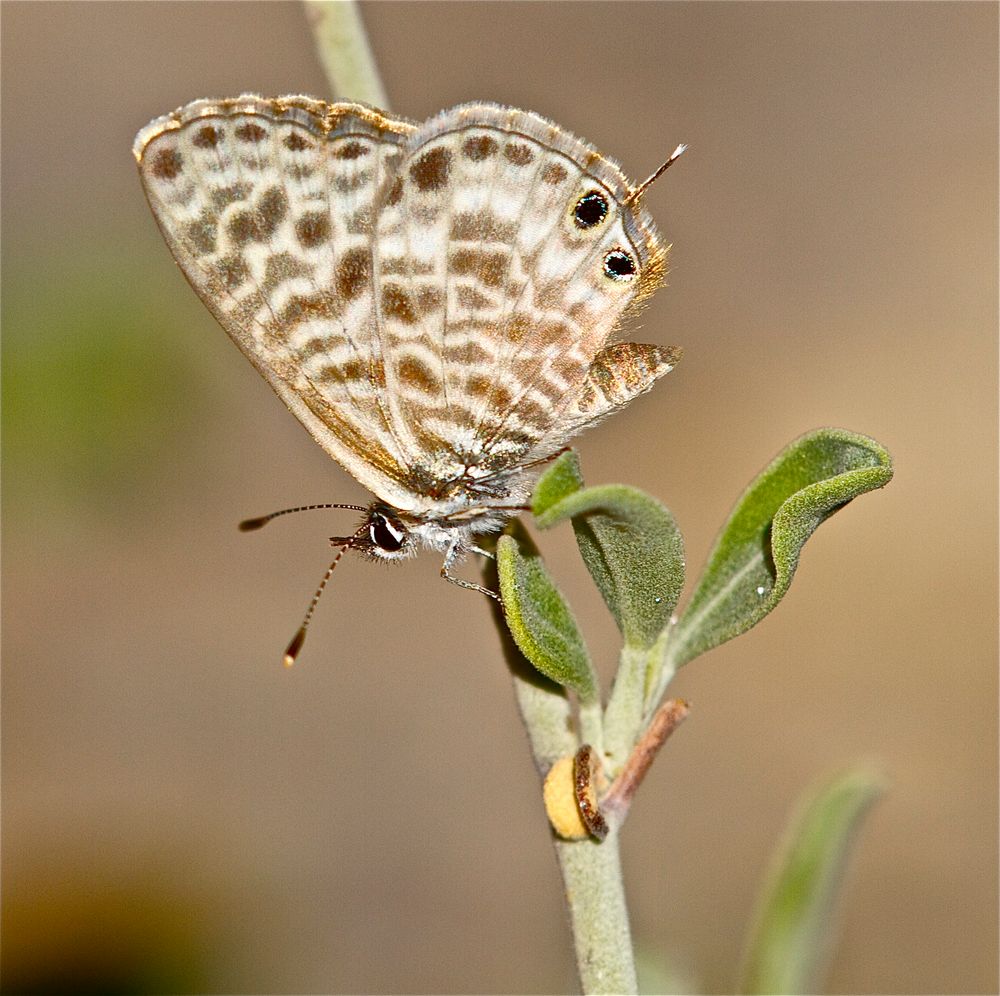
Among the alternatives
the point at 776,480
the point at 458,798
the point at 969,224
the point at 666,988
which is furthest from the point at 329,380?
the point at 969,224

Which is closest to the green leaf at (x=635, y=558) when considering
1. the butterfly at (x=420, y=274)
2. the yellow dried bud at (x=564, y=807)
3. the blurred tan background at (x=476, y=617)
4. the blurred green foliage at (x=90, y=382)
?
the yellow dried bud at (x=564, y=807)

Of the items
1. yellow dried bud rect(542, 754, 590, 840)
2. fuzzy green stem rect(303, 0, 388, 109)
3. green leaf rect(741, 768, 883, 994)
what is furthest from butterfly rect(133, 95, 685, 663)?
green leaf rect(741, 768, 883, 994)

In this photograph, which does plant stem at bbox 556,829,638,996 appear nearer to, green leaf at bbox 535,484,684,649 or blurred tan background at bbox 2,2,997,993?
green leaf at bbox 535,484,684,649

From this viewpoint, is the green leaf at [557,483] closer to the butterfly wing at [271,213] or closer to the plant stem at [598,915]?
the plant stem at [598,915]

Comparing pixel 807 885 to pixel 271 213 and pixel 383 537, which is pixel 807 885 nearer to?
pixel 383 537


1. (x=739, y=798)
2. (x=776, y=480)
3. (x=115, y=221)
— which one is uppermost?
(x=115, y=221)

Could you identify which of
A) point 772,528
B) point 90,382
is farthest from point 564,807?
point 90,382

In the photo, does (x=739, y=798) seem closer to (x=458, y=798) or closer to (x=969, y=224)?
(x=458, y=798)
